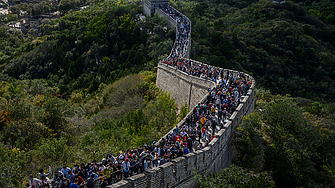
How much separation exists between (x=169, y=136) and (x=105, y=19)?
68.6 metres

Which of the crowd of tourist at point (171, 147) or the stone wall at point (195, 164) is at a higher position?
the crowd of tourist at point (171, 147)

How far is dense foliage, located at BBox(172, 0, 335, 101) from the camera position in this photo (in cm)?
6575

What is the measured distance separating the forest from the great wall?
48.4 inches

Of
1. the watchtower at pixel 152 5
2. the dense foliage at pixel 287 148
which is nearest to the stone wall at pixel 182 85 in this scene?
the dense foliage at pixel 287 148

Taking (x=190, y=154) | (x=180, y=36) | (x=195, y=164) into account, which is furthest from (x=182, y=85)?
(x=180, y=36)

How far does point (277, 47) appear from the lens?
7788cm

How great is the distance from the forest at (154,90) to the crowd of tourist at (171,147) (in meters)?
2.49

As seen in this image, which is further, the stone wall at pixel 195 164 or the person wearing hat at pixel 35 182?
the stone wall at pixel 195 164

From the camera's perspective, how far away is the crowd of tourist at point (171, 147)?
16578 mm

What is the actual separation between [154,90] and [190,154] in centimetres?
2537

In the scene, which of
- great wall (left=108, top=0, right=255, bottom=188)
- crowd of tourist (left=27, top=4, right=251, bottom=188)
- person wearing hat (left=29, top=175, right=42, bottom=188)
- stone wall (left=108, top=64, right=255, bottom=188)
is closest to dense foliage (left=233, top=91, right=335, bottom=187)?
stone wall (left=108, top=64, right=255, bottom=188)

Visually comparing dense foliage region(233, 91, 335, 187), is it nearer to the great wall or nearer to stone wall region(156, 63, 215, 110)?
the great wall

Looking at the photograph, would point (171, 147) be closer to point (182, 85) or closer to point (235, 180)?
point (235, 180)

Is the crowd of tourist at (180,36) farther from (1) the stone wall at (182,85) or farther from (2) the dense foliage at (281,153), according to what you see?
(2) the dense foliage at (281,153)
